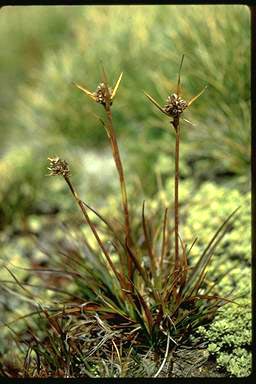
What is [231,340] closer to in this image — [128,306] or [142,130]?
[128,306]

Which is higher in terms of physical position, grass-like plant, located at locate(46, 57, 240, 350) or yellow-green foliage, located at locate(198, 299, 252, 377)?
grass-like plant, located at locate(46, 57, 240, 350)

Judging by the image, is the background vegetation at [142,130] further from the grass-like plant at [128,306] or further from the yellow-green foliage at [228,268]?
the grass-like plant at [128,306]

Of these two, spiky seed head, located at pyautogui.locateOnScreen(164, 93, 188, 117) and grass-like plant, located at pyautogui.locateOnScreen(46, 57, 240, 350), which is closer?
spiky seed head, located at pyautogui.locateOnScreen(164, 93, 188, 117)

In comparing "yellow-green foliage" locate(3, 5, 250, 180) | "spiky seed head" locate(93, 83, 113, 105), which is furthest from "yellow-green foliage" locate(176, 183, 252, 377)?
"spiky seed head" locate(93, 83, 113, 105)

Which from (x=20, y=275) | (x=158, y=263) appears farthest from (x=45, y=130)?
(x=158, y=263)

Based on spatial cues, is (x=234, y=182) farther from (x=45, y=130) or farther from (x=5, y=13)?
(x=5, y=13)

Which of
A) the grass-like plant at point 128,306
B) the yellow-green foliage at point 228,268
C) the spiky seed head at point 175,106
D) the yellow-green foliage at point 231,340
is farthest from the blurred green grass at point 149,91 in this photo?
the spiky seed head at point 175,106

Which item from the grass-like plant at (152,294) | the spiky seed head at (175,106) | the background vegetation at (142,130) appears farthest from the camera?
the background vegetation at (142,130)

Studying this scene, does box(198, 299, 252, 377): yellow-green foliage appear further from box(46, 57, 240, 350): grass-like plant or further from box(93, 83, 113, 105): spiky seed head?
box(93, 83, 113, 105): spiky seed head
